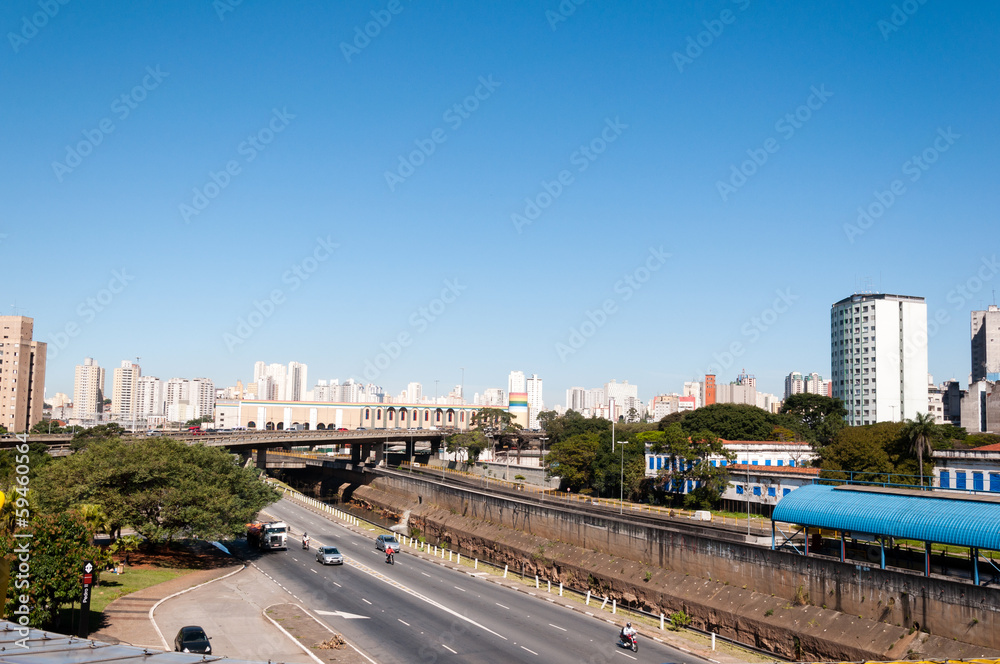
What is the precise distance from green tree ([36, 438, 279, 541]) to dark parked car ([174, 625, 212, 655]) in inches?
721

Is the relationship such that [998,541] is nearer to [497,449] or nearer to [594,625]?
[594,625]

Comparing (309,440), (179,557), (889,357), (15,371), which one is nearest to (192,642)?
(179,557)

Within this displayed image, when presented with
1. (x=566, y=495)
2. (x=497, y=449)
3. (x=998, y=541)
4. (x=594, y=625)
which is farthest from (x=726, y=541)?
(x=497, y=449)

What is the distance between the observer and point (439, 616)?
121ft

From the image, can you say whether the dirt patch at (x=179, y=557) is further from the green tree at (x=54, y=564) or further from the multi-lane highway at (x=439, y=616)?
the green tree at (x=54, y=564)

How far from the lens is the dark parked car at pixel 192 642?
90.1 feet

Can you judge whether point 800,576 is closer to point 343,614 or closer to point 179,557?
point 343,614

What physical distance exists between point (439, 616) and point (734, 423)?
323 ft

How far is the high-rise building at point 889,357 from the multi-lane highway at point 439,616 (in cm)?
14246

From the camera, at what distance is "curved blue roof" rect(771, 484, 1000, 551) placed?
3139 centimetres

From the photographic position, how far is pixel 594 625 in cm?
3650

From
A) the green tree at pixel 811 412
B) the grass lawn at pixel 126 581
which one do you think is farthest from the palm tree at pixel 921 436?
the green tree at pixel 811 412

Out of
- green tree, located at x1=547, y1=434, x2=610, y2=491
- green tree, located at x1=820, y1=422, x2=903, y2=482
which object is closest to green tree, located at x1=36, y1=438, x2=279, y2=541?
green tree, located at x1=547, y1=434, x2=610, y2=491

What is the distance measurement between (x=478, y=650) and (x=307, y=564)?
24.0m
